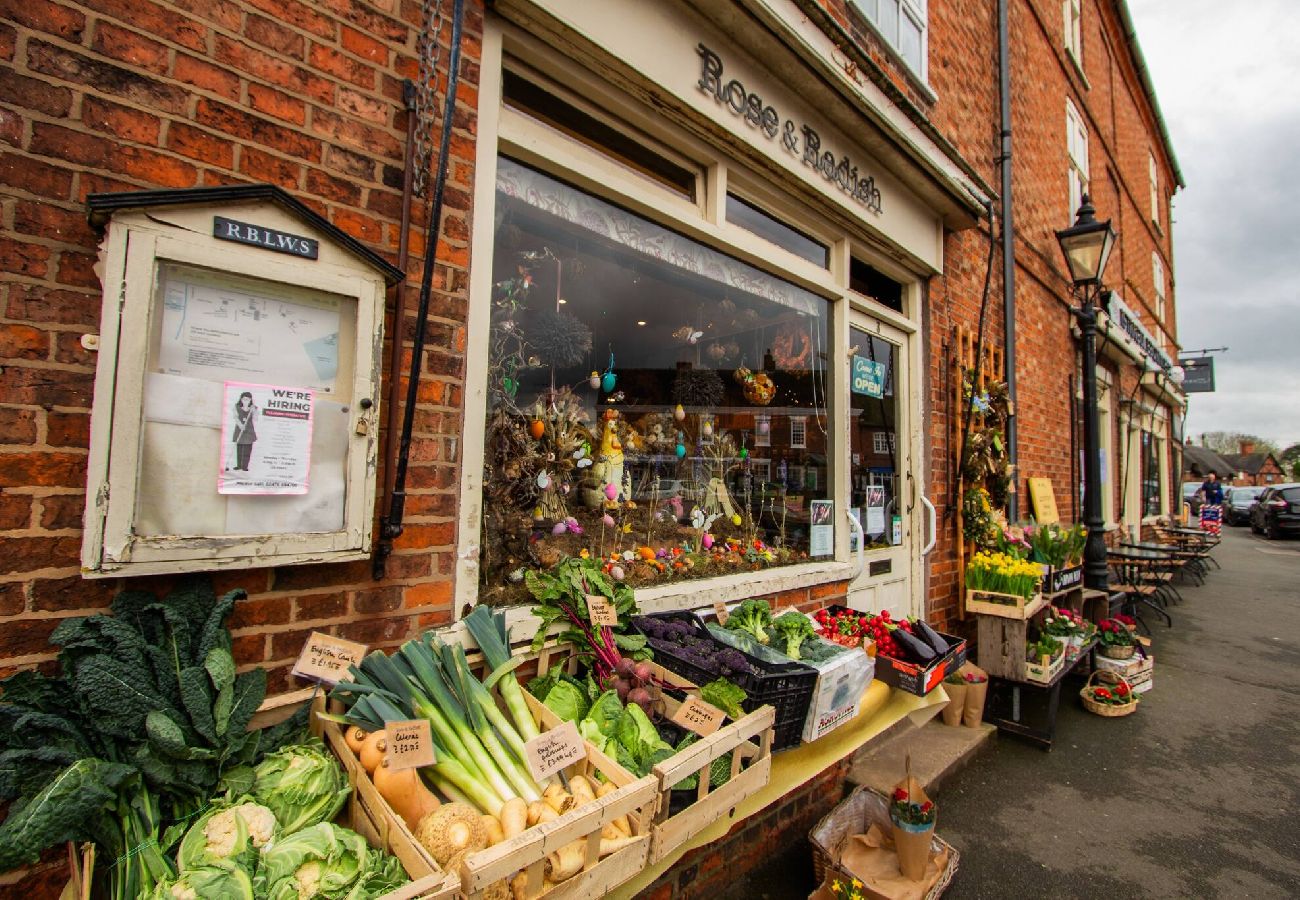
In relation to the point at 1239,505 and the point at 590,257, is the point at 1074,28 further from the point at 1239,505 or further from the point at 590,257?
the point at 1239,505

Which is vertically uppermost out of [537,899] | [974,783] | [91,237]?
[91,237]

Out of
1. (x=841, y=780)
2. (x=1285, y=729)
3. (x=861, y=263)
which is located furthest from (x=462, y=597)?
(x=1285, y=729)

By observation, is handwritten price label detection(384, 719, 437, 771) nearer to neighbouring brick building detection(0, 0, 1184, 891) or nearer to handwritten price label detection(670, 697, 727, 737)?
neighbouring brick building detection(0, 0, 1184, 891)

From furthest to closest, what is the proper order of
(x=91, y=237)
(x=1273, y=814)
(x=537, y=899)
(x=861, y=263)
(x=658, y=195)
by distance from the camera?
(x=861, y=263), (x=1273, y=814), (x=658, y=195), (x=91, y=237), (x=537, y=899)

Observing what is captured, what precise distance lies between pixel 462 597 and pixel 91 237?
1.37m

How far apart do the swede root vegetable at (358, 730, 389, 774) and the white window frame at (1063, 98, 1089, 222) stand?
9.36m

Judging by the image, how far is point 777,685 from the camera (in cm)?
199

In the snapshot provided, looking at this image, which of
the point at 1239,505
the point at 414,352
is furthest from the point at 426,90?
the point at 1239,505

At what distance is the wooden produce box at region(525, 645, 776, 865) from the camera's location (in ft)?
4.87

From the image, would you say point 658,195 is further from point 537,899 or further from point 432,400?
point 537,899

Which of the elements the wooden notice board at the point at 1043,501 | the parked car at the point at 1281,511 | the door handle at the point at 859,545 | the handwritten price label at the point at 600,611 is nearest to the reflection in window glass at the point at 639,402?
the door handle at the point at 859,545

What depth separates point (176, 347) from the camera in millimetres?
1442

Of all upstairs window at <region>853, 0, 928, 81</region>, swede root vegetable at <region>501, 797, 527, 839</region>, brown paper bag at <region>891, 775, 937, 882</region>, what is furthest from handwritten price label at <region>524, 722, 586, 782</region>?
upstairs window at <region>853, 0, 928, 81</region>

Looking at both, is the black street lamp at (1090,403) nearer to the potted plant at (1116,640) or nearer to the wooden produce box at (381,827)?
the potted plant at (1116,640)
